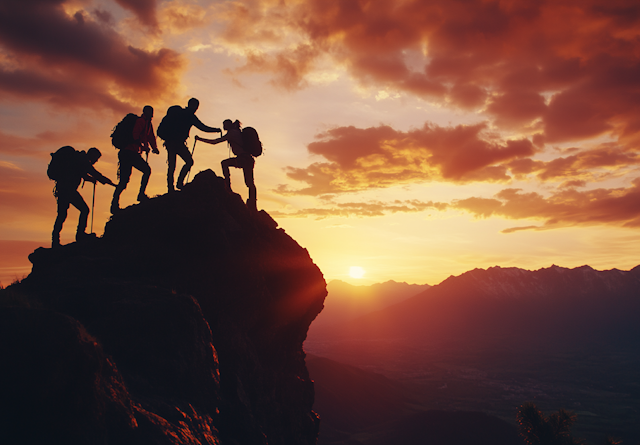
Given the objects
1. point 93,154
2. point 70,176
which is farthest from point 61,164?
point 93,154

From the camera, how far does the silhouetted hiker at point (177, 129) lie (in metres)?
14.0

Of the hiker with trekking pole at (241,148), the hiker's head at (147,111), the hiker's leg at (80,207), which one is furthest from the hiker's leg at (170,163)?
the hiker's leg at (80,207)

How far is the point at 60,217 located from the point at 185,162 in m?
4.72

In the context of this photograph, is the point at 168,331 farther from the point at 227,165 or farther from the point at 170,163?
the point at 227,165

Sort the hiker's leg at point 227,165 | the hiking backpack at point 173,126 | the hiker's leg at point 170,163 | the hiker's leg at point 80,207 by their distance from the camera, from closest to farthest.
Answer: the hiker's leg at point 80,207, the hiking backpack at point 173,126, the hiker's leg at point 170,163, the hiker's leg at point 227,165

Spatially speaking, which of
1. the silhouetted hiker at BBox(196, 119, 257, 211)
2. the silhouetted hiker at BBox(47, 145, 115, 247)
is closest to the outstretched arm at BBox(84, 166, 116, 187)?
the silhouetted hiker at BBox(47, 145, 115, 247)

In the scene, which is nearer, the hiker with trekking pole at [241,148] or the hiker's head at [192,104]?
the hiker's head at [192,104]

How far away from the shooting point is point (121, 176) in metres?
13.5

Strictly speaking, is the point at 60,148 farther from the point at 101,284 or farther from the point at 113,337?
the point at 113,337

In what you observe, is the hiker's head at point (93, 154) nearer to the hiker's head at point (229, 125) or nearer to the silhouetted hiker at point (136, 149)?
the silhouetted hiker at point (136, 149)

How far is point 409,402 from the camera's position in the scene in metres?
123

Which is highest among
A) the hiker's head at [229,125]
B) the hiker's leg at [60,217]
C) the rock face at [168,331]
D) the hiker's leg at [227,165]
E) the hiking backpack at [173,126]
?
the hiker's head at [229,125]

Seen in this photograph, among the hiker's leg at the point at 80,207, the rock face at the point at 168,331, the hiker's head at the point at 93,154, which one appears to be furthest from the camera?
the hiker's head at the point at 93,154

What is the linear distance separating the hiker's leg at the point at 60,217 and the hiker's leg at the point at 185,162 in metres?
3.99
